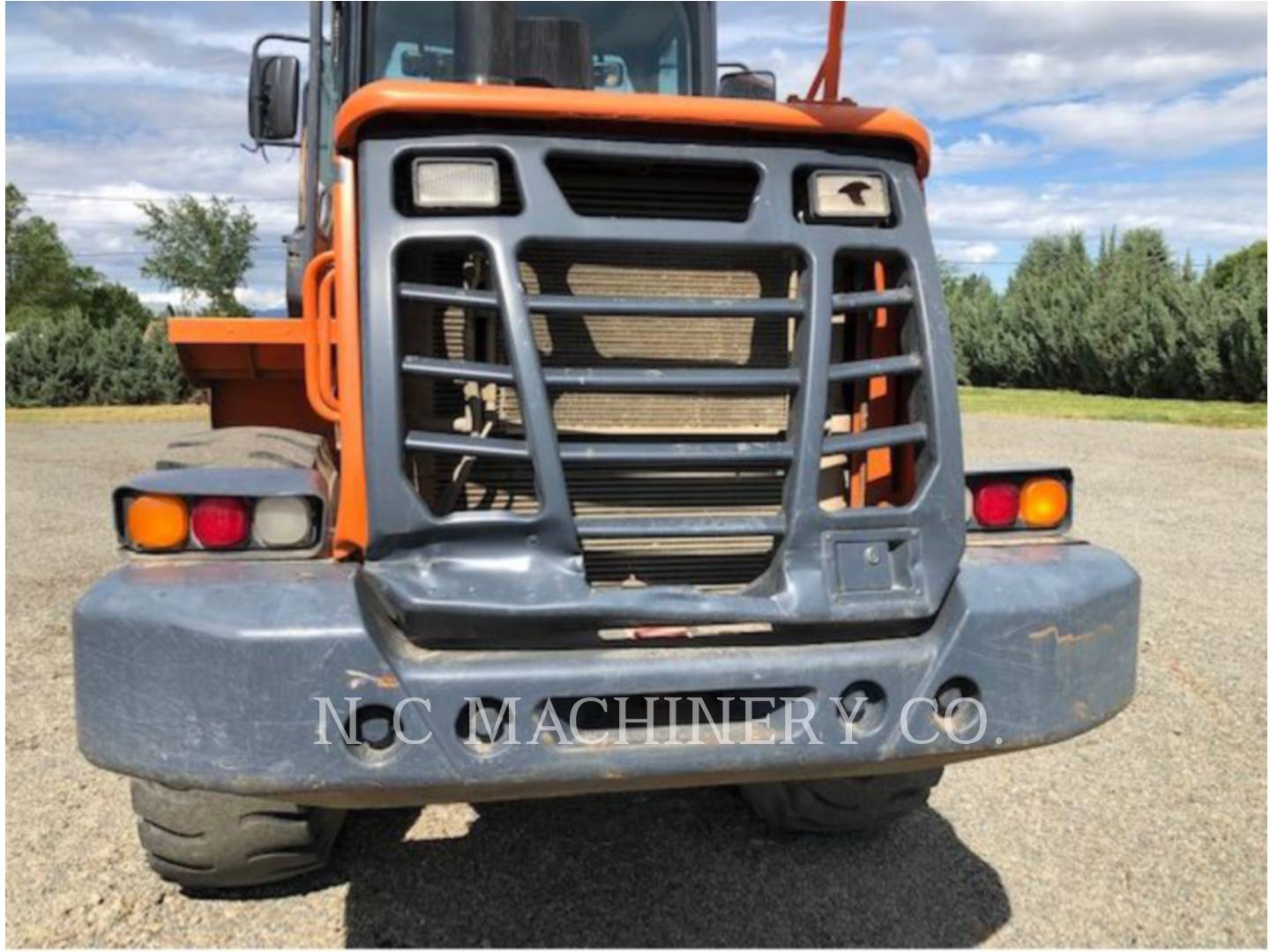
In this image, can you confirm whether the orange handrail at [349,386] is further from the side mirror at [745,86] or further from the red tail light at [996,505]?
the side mirror at [745,86]

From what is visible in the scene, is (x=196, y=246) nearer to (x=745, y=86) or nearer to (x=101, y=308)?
(x=101, y=308)

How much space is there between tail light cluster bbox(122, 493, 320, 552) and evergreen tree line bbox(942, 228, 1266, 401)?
59.2ft

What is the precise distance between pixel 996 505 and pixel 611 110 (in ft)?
4.24

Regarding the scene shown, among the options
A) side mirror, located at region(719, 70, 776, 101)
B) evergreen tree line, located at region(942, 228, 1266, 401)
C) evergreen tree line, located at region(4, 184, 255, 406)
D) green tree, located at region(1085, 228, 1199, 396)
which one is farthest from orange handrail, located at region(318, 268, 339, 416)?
green tree, located at region(1085, 228, 1199, 396)

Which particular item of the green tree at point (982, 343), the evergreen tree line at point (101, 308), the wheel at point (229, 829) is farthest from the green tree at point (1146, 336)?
the wheel at point (229, 829)

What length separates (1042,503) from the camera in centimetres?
290

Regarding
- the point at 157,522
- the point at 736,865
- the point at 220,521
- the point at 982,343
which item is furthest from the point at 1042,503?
the point at 982,343

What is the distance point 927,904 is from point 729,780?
1.06 metres

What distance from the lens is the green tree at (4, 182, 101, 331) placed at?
164ft

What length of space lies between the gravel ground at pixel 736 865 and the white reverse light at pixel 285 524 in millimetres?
1077

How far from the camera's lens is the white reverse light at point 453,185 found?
7.89 feet

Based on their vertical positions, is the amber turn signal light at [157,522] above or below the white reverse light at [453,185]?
below

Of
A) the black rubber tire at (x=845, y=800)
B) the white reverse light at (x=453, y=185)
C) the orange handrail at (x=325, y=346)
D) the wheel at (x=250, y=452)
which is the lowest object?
the black rubber tire at (x=845, y=800)

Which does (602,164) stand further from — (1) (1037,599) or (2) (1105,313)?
(2) (1105,313)
